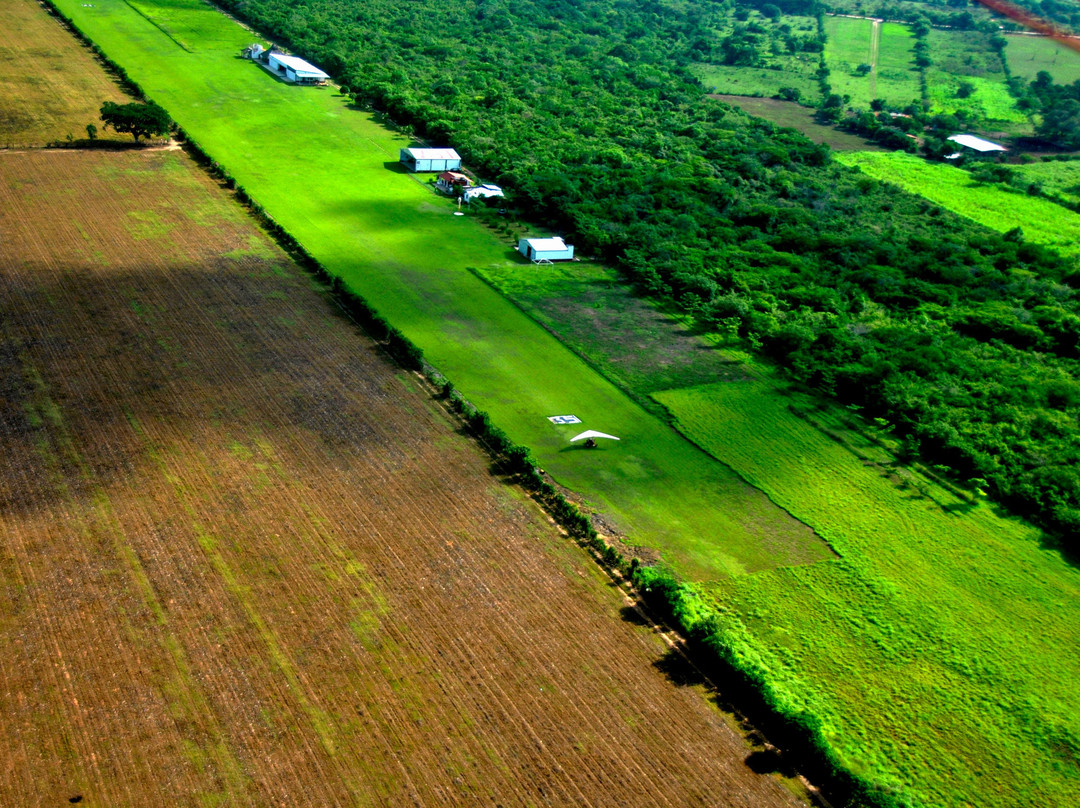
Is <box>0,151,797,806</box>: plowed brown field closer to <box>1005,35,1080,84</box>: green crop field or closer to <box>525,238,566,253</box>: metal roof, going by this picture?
<box>525,238,566,253</box>: metal roof

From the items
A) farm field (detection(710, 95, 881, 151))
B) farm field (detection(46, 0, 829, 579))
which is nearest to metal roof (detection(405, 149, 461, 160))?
farm field (detection(46, 0, 829, 579))

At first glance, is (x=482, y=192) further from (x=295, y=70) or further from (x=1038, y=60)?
(x=1038, y=60)

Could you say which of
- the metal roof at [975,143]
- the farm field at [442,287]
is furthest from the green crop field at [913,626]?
the metal roof at [975,143]

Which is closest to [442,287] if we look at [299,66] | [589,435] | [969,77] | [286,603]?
[589,435]

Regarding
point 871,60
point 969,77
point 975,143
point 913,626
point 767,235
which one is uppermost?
point 871,60

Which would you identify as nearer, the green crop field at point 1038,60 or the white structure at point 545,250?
the white structure at point 545,250

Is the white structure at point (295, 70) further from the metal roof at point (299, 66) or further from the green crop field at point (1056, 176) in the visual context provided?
the green crop field at point (1056, 176)
